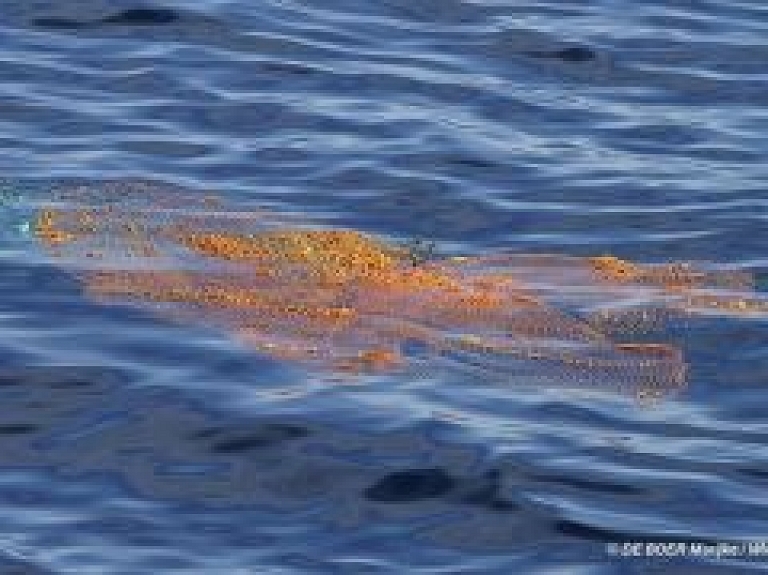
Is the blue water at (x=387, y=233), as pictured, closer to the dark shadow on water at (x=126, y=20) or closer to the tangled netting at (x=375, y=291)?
the dark shadow on water at (x=126, y=20)

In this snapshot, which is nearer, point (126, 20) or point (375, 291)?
point (375, 291)

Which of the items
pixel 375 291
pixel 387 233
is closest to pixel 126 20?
pixel 387 233

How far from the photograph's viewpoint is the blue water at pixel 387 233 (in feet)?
25.8

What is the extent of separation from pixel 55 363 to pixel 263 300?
114 centimetres

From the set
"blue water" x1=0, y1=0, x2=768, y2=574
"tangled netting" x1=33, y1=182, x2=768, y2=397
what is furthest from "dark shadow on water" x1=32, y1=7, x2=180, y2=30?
"tangled netting" x1=33, y1=182, x2=768, y2=397

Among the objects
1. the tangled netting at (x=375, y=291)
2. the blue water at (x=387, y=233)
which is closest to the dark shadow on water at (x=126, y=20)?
the blue water at (x=387, y=233)

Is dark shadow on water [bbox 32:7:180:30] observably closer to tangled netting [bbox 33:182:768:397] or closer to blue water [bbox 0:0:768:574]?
blue water [bbox 0:0:768:574]

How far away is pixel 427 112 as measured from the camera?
13.6 meters

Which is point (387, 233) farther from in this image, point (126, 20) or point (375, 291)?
point (126, 20)

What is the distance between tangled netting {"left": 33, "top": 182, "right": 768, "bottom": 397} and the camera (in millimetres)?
9531

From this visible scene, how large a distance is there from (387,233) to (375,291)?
3.65 ft

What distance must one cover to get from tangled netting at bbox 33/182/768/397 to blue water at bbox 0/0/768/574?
189 mm

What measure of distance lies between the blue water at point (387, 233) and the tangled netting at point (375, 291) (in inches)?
7.4

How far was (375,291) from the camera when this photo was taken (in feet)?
33.3
